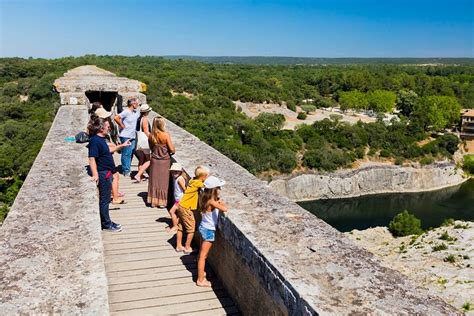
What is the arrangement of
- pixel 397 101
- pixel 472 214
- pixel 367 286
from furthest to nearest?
pixel 397 101 < pixel 472 214 < pixel 367 286

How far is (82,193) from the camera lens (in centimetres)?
505

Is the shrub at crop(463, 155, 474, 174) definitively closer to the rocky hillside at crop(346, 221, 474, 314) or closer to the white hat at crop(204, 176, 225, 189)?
the rocky hillside at crop(346, 221, 474, 314)

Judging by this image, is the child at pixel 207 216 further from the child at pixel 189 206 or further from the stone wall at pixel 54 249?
the stone wall at pixel 54 249

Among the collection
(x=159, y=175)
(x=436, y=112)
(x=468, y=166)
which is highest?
(x=159, y=175)

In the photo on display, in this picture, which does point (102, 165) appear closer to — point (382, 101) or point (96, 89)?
point (96, 89)

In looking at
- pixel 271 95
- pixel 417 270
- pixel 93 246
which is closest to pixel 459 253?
pixel 417 270

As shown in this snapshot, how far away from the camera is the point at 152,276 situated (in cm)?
454

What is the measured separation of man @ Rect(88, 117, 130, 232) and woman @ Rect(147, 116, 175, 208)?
85 cm

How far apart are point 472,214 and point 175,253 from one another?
39915mm

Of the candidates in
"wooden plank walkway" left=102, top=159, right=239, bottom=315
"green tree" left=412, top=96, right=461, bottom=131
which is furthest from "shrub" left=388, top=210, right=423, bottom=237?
"green tree" left=412, top=96, right=461, bottom=131

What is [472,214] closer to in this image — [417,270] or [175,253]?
[417,270]

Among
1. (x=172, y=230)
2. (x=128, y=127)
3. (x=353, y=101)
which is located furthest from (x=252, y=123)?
(x=172, y=230)

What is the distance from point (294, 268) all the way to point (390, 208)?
38.6m

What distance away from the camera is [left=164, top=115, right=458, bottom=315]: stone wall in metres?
2.94
